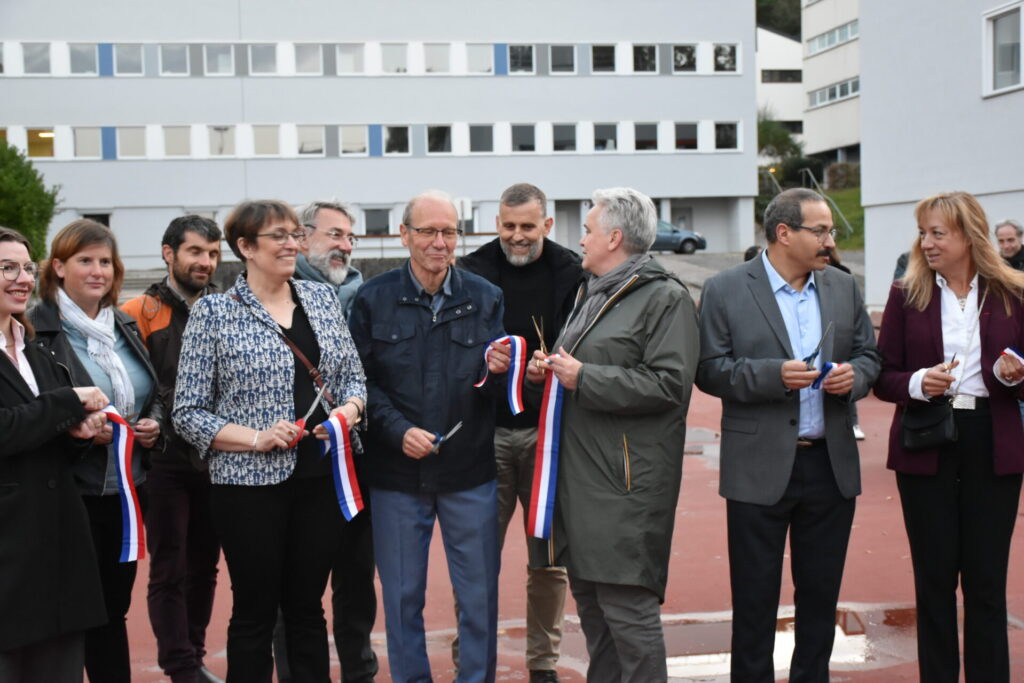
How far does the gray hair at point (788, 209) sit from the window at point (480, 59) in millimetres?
39246

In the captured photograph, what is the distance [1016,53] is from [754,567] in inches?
596

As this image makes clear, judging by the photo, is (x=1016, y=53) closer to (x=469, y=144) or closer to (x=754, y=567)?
(x=754, y=567)

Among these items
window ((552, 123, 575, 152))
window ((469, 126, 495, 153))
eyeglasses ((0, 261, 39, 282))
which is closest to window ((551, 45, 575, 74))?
window ((552, 123, 575, 152))

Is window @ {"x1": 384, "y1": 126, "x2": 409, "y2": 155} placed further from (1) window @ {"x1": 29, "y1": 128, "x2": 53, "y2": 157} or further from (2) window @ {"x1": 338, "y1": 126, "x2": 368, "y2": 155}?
(1) window @ {"x1": 29, "y1": 128, "x2": 53, "y2": 157}

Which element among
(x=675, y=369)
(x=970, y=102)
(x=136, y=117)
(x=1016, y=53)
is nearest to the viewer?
(x=675, y=369)

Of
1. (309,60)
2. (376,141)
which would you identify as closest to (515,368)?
(376,141)

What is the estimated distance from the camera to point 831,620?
444cm

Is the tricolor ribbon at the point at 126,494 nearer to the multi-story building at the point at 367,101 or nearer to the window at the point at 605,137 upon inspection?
the multi-story building at the point at 367,101

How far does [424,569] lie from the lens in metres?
4.55

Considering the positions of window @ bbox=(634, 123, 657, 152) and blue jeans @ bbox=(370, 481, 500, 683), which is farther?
window @ bbox=(634, 123, 657, 152)

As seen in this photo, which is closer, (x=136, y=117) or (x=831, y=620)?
(x=831, y=620)

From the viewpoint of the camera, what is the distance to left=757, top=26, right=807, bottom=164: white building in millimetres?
66625

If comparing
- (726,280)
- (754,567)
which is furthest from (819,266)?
(754,567)

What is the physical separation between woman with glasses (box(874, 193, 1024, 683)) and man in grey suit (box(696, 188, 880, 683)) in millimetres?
261
